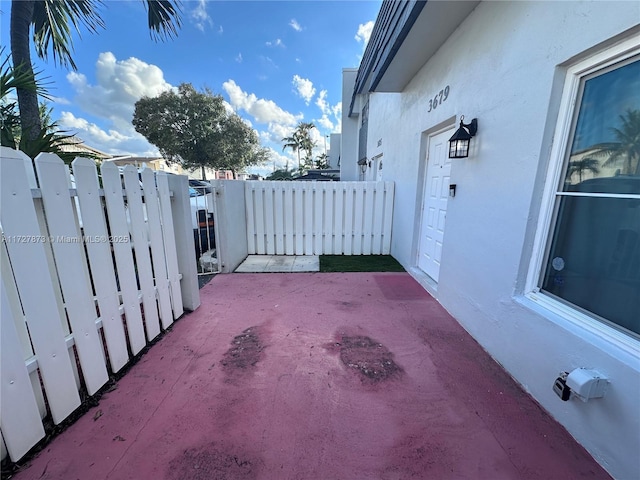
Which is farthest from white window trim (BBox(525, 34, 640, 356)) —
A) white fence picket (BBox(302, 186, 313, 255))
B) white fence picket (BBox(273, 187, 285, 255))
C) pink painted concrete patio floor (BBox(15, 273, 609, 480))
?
white fence picket (BBox(273, 187, 285, 255))

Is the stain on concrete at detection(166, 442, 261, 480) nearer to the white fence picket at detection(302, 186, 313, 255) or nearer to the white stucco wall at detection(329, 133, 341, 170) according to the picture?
the white fence picket at detection(302, 186, 313, 255)

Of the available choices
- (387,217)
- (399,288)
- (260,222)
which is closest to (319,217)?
(260,222)

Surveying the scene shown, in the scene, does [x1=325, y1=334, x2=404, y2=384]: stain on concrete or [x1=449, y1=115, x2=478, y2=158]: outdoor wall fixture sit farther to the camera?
[x1=449, y1=115, x2=478, y2=158]: outdoor wall fixture

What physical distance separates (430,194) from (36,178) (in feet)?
13.3

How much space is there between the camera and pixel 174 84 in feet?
51.5

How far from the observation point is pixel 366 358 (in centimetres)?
217

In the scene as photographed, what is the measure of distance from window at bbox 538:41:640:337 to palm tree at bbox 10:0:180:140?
500cm

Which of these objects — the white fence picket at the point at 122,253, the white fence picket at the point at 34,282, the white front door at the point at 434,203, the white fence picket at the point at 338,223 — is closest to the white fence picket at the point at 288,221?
the white fence picket at the point at 338,223

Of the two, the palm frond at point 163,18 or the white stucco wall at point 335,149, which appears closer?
the palm frond at point 163,18

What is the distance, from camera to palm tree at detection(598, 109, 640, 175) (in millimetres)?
1269

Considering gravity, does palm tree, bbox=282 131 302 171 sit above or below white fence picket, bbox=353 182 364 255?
above

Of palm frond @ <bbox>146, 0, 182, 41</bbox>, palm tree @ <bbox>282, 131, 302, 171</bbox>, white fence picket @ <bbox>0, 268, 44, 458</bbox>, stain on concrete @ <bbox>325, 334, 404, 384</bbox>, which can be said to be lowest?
stain on concrete @ <bbox>325, 334, 404, 384</bbox>

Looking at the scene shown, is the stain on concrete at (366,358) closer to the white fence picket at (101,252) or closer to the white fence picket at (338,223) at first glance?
the white fence picket at (101,252)

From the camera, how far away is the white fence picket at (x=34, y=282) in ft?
3.93
